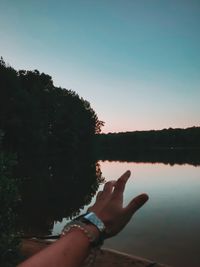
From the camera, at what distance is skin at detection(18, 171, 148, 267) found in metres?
1.21

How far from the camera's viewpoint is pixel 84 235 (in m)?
1.34

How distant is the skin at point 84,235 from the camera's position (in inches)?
47.8

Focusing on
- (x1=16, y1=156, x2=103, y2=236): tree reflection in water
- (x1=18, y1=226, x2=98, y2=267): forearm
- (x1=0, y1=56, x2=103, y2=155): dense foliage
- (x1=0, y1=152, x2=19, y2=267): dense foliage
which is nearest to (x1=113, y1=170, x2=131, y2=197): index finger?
(x1=18, y1=226, x2=98, y2=267): forearm

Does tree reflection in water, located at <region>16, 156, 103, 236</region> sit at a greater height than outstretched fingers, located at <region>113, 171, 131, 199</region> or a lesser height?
lesser

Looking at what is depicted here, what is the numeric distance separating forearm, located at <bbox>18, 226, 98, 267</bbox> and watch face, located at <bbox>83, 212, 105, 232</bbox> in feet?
0.30

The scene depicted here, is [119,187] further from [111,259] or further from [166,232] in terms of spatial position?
[166,232]

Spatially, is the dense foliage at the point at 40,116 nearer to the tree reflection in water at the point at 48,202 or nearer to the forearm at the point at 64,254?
the tree reflection in water at the point at 48,202

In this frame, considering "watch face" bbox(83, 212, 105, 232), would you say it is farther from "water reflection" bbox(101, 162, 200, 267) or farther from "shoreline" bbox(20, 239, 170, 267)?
"water reflection" bbox(101, 162, 200, 267)

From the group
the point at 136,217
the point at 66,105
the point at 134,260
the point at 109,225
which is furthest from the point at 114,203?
the point at 66,105

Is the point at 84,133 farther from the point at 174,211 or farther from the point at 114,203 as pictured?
the point at 114,203

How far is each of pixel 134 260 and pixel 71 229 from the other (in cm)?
1175

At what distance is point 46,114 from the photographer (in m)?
84.0

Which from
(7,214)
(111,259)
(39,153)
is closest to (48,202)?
(111,259)

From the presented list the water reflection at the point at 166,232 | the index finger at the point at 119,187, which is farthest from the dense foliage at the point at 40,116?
the index finger at the point at 119,187
